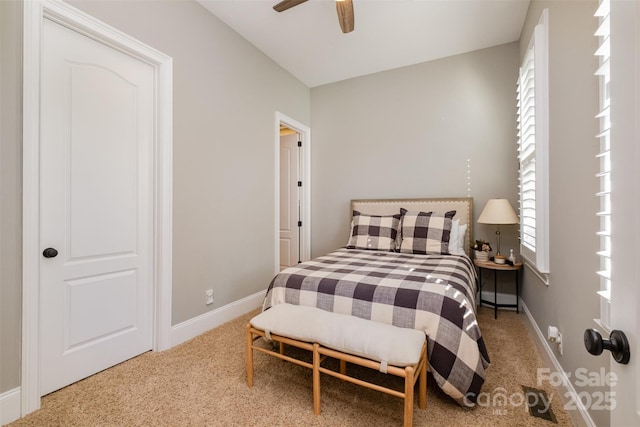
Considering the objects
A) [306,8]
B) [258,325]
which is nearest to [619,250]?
[258,325]

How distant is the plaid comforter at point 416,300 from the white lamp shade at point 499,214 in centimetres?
74

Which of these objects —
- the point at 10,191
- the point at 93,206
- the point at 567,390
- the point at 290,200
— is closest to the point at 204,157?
the point at 93,206

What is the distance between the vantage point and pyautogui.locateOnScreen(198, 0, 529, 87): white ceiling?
8.30 ft

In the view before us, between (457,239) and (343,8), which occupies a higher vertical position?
(343,8)

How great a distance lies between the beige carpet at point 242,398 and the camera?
4.88 ft

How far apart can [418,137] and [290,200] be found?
6.65 feet

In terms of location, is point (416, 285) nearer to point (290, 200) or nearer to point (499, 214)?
point (499, 214)

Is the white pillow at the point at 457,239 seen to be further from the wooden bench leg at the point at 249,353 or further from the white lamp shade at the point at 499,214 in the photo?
the wooden bench leg at the point at 249,353

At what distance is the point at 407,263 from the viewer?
7.98 ft

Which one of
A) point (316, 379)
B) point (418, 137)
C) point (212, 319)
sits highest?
point (418, 137)

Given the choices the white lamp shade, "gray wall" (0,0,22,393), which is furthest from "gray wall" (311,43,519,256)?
"gray wall" (0,0,22,393)

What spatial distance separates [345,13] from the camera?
7.04 feet

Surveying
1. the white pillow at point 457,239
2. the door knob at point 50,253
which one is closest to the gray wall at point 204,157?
the door knob at point 50,253

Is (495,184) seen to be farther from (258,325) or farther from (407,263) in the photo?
(258,325)
